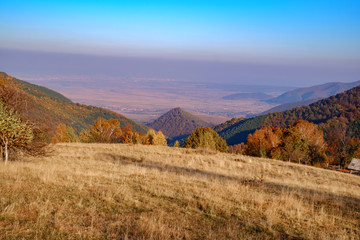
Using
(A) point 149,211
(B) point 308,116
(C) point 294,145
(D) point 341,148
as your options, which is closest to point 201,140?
(C) point 294,145

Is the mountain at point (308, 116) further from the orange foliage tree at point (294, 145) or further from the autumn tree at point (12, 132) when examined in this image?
the autumn tree at point (12, 132)

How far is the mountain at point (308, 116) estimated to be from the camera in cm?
12594

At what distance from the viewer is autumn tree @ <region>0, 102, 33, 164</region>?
10.4m

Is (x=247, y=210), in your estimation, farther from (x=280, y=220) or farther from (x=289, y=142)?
(x=289, y=142)

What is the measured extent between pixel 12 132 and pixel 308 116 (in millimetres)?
158125

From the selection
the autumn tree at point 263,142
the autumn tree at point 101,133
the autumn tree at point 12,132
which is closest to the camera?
the autumn tree at point 12,132

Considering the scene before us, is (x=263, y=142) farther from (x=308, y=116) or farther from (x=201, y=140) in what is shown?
(x=308, y=116)

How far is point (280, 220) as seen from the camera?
6.61 meters

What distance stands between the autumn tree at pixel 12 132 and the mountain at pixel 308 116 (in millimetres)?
114481

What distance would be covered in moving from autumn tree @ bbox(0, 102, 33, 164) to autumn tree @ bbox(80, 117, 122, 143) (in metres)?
38.9

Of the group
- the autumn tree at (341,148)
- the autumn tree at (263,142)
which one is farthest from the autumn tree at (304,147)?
the autumn tree at (341,148)

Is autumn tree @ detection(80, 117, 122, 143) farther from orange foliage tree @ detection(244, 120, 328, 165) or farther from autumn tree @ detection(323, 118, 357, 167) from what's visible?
autumn tree @ detection(323, 118, 357, 167)

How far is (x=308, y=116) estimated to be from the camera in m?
146

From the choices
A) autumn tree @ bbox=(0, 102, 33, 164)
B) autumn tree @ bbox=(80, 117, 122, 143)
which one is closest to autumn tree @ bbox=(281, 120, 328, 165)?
autumn tree @ bbox=(80, 117, 122, 143)
